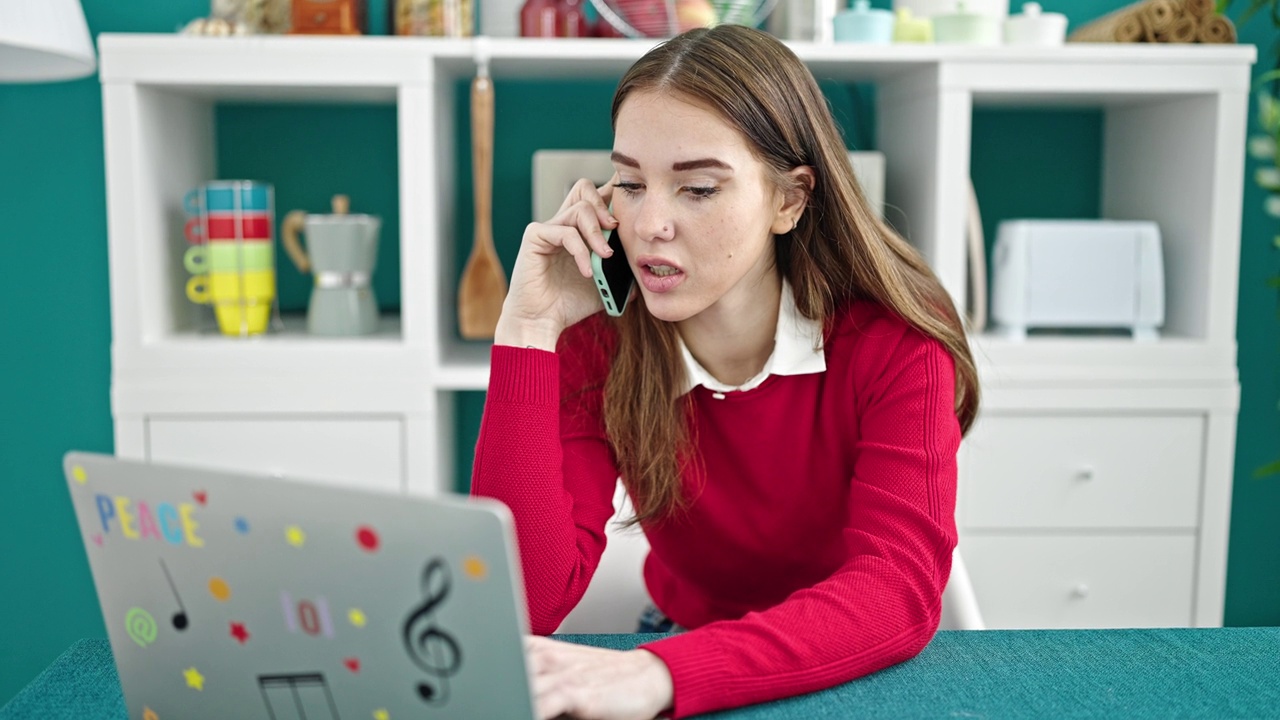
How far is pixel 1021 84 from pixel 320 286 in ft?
4.08

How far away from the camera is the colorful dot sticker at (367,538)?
0.58 m

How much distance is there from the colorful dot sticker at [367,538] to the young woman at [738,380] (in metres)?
0.39

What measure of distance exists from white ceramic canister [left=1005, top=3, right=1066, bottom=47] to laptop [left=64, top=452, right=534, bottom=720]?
171 centimetres

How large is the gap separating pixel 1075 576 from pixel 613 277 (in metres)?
1.22

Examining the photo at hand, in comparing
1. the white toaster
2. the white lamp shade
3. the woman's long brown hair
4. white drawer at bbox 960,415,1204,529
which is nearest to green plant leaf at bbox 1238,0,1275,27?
the white toaster

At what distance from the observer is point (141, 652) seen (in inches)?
27.2

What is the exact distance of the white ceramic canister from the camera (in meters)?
1.98

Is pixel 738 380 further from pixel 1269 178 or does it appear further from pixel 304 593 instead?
pixel 1269 178

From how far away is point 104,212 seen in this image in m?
2.32

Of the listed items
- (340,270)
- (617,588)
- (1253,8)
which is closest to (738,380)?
(617,588)

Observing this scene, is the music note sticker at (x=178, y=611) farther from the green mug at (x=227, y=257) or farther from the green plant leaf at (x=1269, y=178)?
the green plant leaf at (x=1269, y=178)

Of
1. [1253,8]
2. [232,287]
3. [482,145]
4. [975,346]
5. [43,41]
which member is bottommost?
[975,346]

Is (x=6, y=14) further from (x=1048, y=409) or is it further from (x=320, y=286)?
(x=1048, y=409)

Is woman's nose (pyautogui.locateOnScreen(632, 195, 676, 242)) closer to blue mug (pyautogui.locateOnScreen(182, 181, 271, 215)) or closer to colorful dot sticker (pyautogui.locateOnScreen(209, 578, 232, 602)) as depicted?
colorful dot sticker (pyautogui.locateOnScreen(209, 578, 232, 602))
